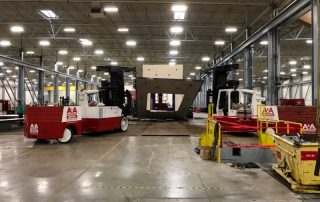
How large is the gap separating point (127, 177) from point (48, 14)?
56.9 ft

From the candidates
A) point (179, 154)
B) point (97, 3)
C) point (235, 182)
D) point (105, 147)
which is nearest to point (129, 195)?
point (235, 182)

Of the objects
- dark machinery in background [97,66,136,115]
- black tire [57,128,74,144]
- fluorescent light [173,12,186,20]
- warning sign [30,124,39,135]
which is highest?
fluorescent light [173,12,186,20]

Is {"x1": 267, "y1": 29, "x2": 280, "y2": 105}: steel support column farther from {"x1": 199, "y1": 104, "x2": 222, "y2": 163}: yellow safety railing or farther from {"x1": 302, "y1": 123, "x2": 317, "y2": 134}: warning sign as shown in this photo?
{"x1": 199, "y1": 104, "x2": 222, "y2": 163}: yellow safety railing

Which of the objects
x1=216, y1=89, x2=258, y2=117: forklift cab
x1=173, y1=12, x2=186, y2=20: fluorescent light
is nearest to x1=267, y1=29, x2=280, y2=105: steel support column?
x1=216, y1=89, x2=258, y2=117: forklift cab

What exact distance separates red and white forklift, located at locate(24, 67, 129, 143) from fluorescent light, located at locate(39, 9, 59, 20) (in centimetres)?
734

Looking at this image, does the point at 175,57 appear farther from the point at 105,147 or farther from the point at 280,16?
the point at 105,147

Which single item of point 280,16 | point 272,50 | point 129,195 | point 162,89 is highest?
point 280,16

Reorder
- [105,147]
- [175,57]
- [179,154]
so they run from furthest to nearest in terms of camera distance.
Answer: [175,57] < [105,147] < [179,154]

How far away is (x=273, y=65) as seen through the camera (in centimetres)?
1638

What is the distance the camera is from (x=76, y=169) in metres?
7.77

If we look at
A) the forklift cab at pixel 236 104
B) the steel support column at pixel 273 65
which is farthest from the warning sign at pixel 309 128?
the steel support column at pixel 273 65

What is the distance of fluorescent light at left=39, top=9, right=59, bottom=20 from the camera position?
20408 millimetres

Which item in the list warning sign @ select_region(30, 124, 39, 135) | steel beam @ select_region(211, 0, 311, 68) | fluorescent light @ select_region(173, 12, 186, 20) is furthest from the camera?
fluorescent light @ select_region(173, 12, 186, 20)

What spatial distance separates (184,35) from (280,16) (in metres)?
12.8
